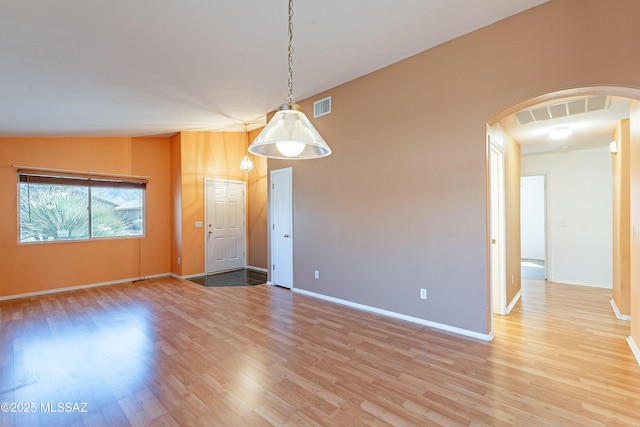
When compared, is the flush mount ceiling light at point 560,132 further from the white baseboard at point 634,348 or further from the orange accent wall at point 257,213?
the orange accent wall at point 257,213

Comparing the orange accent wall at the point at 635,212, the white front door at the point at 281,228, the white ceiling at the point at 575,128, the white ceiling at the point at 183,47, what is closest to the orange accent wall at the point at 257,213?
the white front door at the point at 281,228

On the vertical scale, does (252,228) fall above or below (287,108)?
below

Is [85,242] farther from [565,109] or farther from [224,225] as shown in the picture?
[565,109]

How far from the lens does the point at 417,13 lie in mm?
2570

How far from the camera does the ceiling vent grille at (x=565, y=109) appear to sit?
9.87ft

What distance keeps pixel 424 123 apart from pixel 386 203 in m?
1.05

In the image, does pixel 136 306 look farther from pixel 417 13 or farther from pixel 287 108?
pixel 417 13

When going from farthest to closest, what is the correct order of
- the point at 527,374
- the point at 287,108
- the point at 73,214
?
the point at 73,214 → the point at 527,374 → the point at 287,108

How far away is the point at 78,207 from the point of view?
5.12 meters

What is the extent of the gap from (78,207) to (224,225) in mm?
2647

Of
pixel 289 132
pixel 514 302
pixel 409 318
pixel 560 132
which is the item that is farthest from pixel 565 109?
pixel 289 132

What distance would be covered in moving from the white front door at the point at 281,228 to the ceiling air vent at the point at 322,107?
1044mm

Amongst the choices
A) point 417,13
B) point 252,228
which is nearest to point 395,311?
point 417,13

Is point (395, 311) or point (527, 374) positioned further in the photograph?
point (395, 311)
